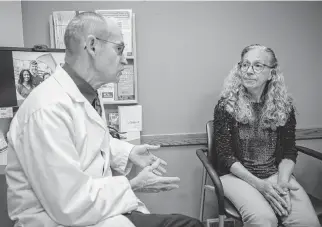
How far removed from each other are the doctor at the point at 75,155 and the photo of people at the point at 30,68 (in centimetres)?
64

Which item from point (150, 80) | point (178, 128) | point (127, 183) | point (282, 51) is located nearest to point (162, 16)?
point (150, 80)

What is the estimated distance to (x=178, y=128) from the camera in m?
2.23

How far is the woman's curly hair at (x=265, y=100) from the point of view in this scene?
1.78 metres

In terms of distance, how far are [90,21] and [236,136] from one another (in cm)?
112

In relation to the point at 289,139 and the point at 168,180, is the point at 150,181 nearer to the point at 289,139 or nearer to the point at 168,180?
the point at 168,180

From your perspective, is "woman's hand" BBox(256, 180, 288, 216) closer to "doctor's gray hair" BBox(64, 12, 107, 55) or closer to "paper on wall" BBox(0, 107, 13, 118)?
"doctor's gray hair" BBox(64, 12, 107, 55)

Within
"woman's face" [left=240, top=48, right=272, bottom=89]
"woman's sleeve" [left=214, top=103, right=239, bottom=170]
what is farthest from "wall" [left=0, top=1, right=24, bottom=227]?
"woman's face" [left=240, top=48, right=272, bottom=89]

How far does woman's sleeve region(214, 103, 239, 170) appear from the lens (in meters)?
1.75

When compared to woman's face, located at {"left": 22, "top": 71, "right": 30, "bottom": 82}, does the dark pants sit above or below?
below

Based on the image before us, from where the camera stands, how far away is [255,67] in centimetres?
178

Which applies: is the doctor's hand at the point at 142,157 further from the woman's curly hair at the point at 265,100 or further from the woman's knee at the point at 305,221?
the woman's knee at the point at 305,221

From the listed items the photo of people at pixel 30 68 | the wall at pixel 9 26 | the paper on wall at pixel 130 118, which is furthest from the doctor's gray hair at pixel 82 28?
the paper on wall at pixel 130 118

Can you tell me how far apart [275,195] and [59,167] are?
1161 millimetres

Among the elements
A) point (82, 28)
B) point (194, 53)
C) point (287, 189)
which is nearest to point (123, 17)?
point (194, 53)
